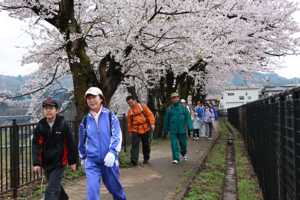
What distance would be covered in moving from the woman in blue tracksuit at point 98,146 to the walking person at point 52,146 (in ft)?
1.05

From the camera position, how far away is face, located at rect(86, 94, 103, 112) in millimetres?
4195

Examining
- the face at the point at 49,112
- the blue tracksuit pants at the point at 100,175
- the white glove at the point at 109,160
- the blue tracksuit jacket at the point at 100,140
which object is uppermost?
the face at the point at 49,112

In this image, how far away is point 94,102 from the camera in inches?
165

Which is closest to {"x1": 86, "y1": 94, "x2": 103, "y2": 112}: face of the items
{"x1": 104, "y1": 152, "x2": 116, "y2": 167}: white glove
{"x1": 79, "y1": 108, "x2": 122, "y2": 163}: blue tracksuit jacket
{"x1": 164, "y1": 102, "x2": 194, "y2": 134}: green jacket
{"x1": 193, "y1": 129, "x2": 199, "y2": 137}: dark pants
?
{"x1": 79, "y1": 108, "x2": 122, "y2": 163}: blue tracksuit jacket

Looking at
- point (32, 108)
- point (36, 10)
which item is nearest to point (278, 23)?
point (36, 10)

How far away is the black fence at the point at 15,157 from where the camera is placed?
5.48m

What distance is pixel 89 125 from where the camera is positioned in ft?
13.6

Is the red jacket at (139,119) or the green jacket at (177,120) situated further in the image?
the green jacket at (177,120)

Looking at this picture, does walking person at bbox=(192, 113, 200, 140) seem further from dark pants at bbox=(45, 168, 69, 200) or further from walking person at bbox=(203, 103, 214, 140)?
dark pants at bbox=(45, 168, 69, 200)

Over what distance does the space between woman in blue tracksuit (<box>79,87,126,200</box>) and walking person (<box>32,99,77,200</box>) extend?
1.05 feet

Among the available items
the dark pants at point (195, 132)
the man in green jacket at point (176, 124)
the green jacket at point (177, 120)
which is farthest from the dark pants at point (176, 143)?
the dark pants at point (195, 132)

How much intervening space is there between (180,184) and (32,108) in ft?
56.0

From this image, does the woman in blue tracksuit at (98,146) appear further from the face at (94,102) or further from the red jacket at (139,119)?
the red jacket at (139,119)

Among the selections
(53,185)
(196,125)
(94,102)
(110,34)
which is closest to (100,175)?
(53,185)
